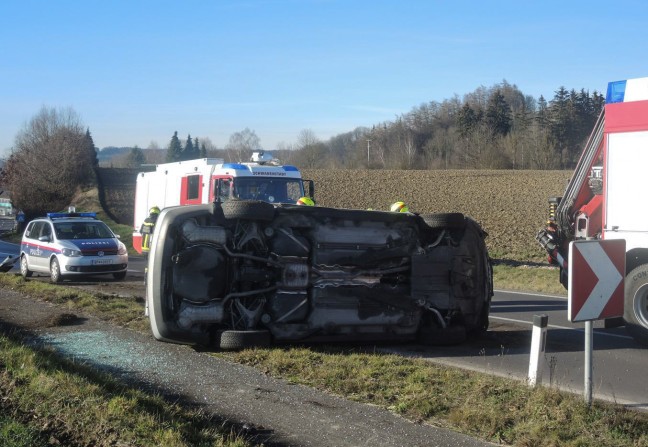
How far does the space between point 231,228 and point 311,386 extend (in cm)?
230

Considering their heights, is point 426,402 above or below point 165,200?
below

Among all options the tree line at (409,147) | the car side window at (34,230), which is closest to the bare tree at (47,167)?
the tree line at (409,147)

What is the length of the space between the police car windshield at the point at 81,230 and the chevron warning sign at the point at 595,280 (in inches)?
595

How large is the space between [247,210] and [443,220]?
2463 mm

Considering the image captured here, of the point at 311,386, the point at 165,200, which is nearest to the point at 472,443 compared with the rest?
the point at 311,386

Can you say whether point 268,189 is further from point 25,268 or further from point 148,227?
point 25,268

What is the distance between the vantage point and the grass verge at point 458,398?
5.60 meters

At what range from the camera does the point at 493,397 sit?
6461mm

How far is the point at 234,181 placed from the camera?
16.5 metres

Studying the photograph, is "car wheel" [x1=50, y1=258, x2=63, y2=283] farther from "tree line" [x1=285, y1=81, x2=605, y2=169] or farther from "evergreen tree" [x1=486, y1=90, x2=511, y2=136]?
"evergreen tree" [x1=486, y1=90, x2=511, y2=136]

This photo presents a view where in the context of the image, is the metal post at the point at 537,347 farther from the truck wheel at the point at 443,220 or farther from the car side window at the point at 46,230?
the car side window at the point at 46,230

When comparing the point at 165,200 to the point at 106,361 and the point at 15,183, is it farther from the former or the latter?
the point at 15,183

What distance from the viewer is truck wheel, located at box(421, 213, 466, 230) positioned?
9.32 metres

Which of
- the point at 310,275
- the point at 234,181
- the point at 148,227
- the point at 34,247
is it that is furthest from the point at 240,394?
the point at 34,247
